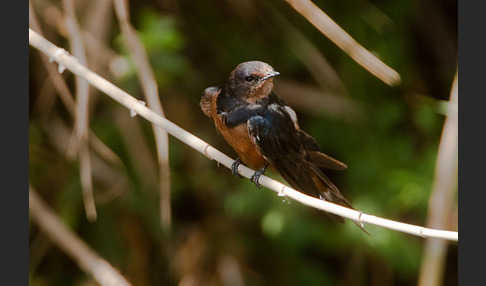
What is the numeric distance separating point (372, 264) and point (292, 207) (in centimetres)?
52

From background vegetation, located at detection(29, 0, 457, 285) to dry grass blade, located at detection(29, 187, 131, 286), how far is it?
0.91 feet

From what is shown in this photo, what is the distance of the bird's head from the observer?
75.1 inches

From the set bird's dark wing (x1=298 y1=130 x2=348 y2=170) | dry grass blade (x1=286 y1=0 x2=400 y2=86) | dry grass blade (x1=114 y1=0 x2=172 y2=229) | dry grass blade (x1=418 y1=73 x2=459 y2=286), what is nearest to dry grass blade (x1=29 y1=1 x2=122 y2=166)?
dry grass blade (x1=114 y1=0 x2=172 y2=229)

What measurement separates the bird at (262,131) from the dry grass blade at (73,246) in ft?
2.14

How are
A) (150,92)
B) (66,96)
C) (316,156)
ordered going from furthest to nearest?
(66,96) < (316,156) < (150,92)

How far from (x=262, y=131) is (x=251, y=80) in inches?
7.0

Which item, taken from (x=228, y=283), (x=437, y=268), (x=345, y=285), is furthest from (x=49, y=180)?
(x=437, y=268)

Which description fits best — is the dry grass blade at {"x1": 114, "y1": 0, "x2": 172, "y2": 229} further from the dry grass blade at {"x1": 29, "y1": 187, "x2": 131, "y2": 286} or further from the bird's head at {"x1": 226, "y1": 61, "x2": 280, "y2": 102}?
the dry grass blade at {"x1": 29, "y1": 187, "x2": 131, "y2": 286}

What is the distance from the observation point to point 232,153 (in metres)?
2.66

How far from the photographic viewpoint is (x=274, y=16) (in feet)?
9.21

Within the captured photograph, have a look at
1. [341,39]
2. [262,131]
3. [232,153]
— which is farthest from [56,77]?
[341,39]

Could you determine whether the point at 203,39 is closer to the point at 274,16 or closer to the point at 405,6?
the point at 274,16

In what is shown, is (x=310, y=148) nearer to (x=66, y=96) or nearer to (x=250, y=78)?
(x=250, y=78)

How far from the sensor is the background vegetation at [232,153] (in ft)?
8.76
